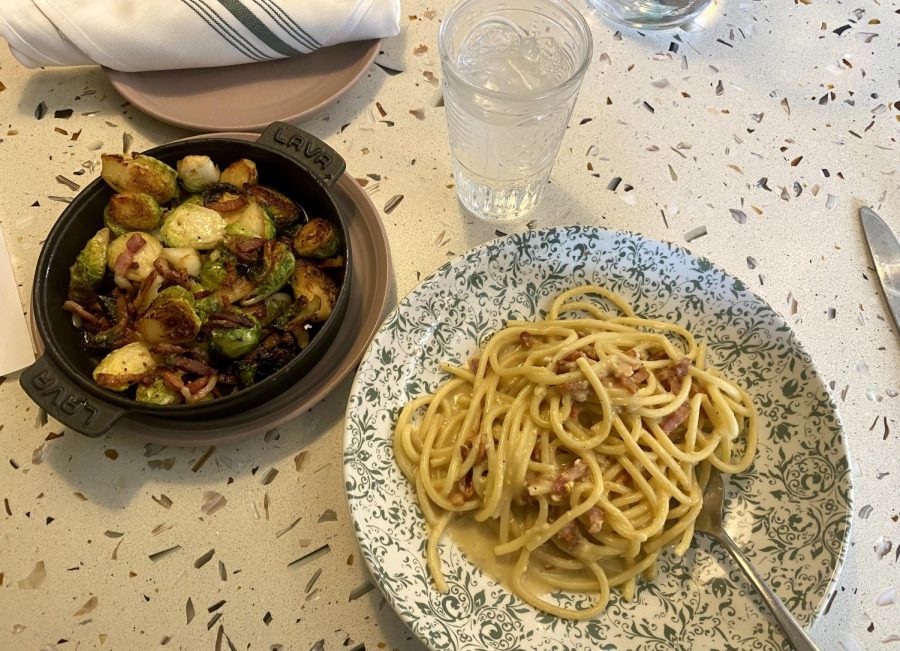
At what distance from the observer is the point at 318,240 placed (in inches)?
53.4

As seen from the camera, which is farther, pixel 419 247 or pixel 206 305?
pixel 419 247

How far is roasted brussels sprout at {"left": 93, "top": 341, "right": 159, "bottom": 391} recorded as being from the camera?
1192 mm

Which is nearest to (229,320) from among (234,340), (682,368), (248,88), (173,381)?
(234,340)

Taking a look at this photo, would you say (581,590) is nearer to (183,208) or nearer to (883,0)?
(183,208)

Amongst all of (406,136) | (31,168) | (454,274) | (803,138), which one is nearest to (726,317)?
(454,274)

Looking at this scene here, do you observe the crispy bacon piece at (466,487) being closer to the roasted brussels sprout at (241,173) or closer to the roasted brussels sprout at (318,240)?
the roasted brussels sprout at (318,240)

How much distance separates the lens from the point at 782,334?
128 cm

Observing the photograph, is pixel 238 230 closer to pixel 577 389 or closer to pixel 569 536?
pixel 577 389

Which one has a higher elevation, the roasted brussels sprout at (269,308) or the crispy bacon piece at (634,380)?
the crispy bacon piece at (634,380)

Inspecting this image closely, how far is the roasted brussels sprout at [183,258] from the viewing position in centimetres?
135

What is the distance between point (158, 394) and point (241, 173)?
0.49 m

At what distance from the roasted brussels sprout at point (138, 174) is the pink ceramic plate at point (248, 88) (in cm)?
26

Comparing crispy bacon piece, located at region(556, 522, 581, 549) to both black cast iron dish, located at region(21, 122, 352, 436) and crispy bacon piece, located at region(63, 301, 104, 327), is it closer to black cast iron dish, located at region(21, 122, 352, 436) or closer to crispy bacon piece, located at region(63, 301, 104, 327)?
black cast iron dish, located at region(21, 122, 352, 436)

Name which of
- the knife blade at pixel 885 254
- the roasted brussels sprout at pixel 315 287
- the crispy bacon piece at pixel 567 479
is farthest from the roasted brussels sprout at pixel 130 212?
the knife blade at pixel 885 254
